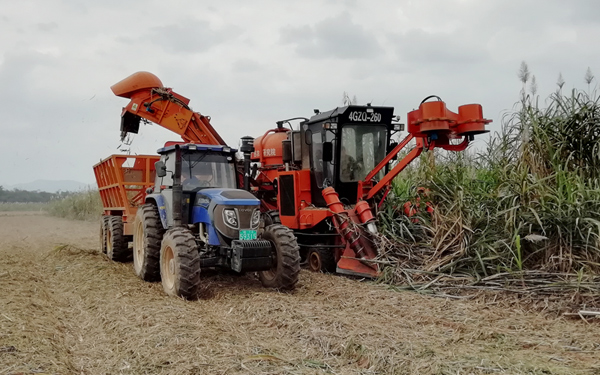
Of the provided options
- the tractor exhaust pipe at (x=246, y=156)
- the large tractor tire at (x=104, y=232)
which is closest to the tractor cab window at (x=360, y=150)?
the tractor exhaust pipe at (x=246, y=156)

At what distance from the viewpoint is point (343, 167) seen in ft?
27.8

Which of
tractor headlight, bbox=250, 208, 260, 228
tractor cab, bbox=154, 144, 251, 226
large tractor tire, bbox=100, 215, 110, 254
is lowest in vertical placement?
large tractor tire, bbox=100, 215, 110, 254

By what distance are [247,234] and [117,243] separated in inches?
144

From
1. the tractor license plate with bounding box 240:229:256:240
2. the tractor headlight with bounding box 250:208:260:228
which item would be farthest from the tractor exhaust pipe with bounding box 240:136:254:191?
the tractor license plate with bounding box 240:229:256:240

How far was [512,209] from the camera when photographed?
5.98 m

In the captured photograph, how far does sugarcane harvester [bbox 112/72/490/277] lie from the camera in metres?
7.14

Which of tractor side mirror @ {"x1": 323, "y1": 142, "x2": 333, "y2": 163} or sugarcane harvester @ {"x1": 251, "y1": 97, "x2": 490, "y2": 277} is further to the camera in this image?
tractor side mirror @ {"x1": 323, "y1": 142, "x2": 333, "y2": 163}

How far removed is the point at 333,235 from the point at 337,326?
128 inches

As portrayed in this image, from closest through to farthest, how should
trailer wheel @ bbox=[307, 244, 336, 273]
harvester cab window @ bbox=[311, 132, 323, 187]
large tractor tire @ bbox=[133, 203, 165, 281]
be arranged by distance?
1. large tractor tire @ bbox=[133, 203, 165, 281]
2. trailer wheel @ bbox=[307, 244, 336, 273]
3. harvester cab window @ bbox=[311, 132, 323, 187]

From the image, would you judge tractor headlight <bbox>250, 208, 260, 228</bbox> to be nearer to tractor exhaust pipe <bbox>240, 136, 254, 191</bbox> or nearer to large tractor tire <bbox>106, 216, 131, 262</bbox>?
tractor exhaust pipe <bbox>240, 136, 254, 191</bbox>

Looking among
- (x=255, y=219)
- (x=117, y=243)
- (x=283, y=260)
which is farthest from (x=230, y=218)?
(x=117, y=243)

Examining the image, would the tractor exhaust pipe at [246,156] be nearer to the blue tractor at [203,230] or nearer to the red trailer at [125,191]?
the blue tractor at [203,230]

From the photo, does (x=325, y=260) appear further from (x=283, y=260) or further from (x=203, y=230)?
(x=203, y=230)

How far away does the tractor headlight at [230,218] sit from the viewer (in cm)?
640
